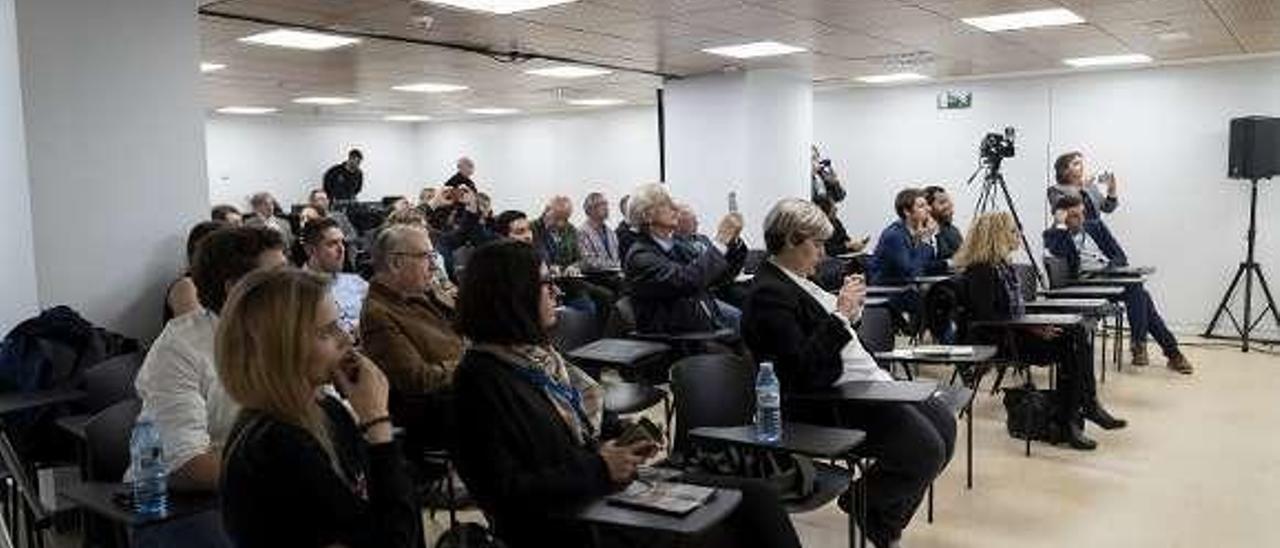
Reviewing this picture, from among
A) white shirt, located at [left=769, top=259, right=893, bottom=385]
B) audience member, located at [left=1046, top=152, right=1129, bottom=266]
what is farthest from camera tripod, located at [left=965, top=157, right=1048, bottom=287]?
white shirt, located at [left=769, top=259, right=893, bottom=385]

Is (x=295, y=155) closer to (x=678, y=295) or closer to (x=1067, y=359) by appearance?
(x=678, y=295)

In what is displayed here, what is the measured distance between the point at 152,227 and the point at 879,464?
3177 millimetres

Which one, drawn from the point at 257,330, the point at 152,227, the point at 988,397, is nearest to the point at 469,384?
the point at 257,330

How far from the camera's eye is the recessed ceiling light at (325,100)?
11977mm

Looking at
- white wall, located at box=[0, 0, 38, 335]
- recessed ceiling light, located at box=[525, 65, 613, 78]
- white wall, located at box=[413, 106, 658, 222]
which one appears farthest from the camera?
white wall, located at box=[413, 106, 658, 222]

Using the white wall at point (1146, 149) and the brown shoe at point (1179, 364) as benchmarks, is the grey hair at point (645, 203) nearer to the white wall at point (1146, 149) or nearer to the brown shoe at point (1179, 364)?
the brown shoe at point (1179, 364)

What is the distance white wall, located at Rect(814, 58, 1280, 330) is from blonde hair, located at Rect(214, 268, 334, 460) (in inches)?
366

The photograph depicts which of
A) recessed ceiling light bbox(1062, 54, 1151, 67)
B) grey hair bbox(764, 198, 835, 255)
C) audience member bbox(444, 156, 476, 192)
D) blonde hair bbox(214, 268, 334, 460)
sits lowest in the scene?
blonde hair bbox(214, 268, 334, 460)

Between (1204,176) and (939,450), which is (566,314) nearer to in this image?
(939,450)

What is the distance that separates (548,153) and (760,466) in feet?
40.6

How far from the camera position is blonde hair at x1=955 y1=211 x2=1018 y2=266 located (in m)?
5.21

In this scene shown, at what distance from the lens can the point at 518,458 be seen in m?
2.20

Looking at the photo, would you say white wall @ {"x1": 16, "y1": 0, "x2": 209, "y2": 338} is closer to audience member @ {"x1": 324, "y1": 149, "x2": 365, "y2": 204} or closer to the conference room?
the conference room

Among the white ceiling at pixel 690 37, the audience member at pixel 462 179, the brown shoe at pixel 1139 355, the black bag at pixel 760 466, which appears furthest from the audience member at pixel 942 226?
the black bag at pixel 760 466
